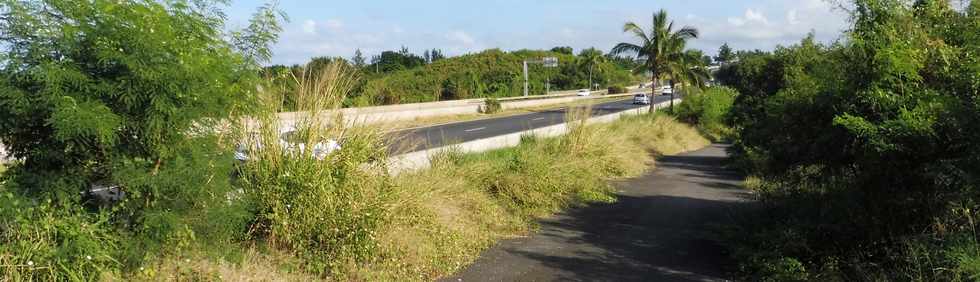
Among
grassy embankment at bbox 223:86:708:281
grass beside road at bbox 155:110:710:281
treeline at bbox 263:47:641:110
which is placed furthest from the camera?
treeline at bbox 263:47:641:110

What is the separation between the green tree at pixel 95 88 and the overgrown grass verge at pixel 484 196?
90.9 inches

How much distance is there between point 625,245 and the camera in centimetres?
913

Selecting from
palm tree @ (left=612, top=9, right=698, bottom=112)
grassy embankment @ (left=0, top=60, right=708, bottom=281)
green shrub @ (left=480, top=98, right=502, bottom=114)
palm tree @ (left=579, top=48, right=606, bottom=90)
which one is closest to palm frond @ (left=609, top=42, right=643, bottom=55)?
palm tree @ (left=612, top=9, right=698, bottom=112)

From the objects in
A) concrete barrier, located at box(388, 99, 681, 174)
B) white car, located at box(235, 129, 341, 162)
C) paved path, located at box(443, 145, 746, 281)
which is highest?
white car, located at box(235, 129, 341, 162)

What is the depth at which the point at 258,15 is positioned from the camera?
20.6 feet

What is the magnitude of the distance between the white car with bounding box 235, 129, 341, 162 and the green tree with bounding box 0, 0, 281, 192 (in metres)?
1.38

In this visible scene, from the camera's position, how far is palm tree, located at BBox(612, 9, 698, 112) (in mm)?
33781

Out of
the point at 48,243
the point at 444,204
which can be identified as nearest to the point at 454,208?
the point at 444,204

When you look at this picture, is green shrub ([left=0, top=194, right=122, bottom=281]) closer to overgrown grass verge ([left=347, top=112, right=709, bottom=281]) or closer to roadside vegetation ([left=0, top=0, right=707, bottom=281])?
roadside vegetation ([left=0, top=0, right=707, bottom=281])

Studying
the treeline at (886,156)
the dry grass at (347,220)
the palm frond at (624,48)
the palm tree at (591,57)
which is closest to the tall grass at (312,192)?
the dry grass at (347,220)

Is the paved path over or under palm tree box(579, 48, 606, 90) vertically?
under

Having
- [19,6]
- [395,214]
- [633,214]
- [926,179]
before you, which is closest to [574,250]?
[395,214]

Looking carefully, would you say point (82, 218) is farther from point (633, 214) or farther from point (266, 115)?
point (633, 214)

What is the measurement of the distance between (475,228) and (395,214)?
1.98 metres
